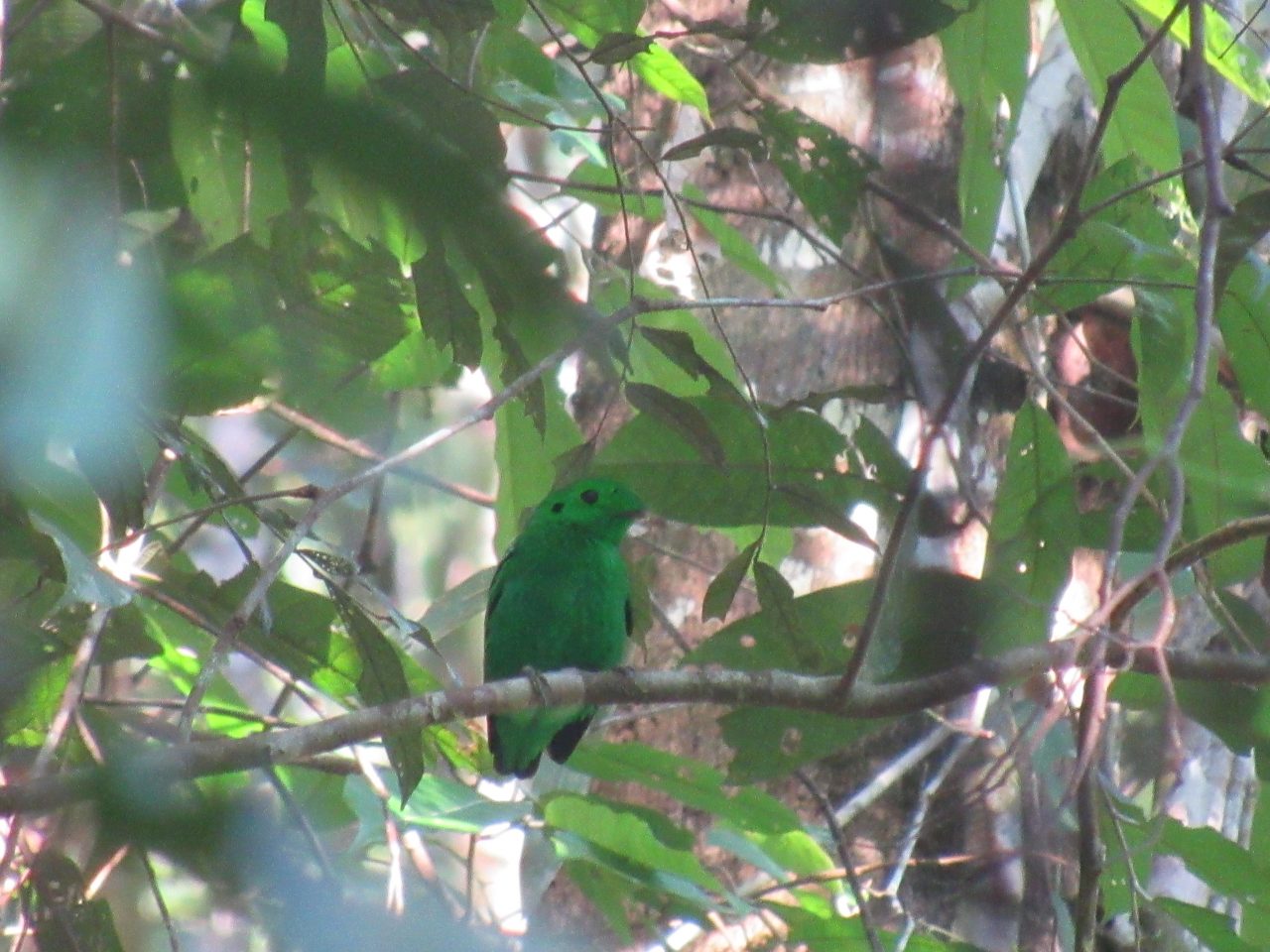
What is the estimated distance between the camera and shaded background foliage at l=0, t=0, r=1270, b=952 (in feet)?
1.86

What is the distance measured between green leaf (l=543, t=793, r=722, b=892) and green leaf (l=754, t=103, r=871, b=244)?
4.78 feet

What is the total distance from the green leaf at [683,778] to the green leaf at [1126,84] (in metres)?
1.90

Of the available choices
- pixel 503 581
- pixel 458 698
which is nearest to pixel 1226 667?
pixel 458 698

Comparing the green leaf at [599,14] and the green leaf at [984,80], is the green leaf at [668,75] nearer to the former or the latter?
the green leaf at [599,14]

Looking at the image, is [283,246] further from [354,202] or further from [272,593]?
[354,202]

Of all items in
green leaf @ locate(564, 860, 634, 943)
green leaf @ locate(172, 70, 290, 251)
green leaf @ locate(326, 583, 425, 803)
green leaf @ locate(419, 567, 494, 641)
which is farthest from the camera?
green leaf @ locate(419, 567, 494, 641)

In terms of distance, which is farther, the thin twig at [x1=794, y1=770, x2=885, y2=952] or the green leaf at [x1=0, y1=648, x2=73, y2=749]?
the thin twig at [x1=794, y1=770, x2=885, y2=952]

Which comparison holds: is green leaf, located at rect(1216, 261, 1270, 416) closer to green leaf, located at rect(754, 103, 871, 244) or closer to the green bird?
green leaf, located at rect(754, 103, 871, 244)

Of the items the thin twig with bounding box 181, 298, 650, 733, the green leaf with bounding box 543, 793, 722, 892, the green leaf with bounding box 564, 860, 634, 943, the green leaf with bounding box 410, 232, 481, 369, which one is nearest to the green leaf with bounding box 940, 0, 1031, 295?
the green leaf with bounding box 410, 232, 481, 369

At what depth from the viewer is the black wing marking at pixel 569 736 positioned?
518 centimetres

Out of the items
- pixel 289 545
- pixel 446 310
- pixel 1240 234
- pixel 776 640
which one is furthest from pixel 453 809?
pixel 1240 234

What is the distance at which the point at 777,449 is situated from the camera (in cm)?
369

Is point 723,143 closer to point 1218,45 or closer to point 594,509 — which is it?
point 1218,45

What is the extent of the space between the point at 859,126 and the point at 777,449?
2.21 metres
